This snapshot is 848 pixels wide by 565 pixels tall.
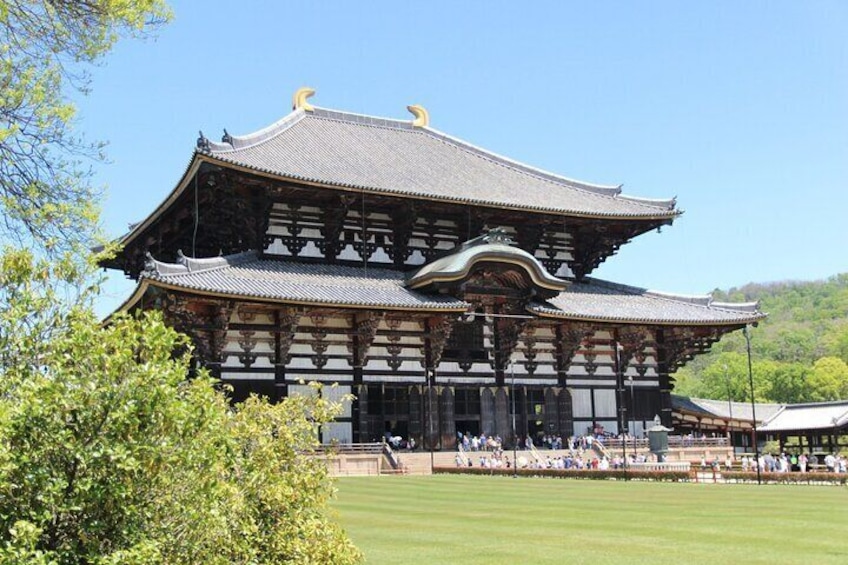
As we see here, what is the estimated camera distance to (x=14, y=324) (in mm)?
8219

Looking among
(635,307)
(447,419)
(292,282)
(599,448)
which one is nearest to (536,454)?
(599,448)

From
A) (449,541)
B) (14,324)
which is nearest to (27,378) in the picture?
(14,324)

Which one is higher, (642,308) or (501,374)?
(642,308)

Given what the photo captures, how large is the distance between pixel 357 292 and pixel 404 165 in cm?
1152

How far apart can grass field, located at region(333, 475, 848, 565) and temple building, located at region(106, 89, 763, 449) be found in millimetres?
11638

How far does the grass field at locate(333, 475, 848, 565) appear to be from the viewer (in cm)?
1482

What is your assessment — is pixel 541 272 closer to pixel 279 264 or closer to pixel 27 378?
pixel 279 264

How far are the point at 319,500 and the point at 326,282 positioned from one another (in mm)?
31444

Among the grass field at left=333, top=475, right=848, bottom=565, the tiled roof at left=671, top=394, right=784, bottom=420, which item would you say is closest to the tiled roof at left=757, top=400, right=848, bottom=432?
the tiled roof at left=671, top=394, right=784, bottom=420

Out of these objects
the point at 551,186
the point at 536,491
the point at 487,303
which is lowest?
the point at 536,491

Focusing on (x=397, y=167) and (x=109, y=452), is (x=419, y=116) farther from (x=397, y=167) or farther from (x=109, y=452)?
(x=109, y=452)

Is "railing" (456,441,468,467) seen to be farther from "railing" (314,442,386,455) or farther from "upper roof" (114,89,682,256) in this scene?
"upper roof" (114,89,682,256)

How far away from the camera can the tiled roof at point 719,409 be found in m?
59.2

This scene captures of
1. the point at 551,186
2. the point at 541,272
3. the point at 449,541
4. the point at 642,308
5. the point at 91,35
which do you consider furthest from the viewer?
the point at 551,186
